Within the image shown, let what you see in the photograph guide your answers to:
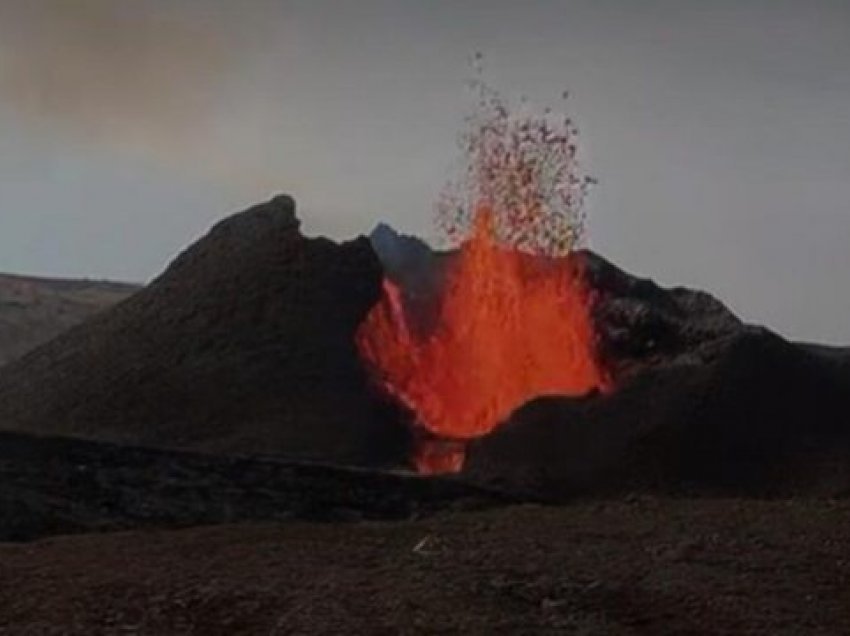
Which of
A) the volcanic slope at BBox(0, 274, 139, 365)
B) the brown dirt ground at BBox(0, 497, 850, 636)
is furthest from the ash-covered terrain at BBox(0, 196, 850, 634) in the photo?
the volcanic slope at BBox(0, 274, 139, 365)

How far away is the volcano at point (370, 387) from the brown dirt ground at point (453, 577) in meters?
3.39

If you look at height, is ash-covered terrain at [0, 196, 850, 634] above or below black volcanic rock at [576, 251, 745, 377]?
below

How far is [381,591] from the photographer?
37.3ft

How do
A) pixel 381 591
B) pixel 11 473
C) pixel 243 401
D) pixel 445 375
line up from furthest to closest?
pixel 445 375 < pixel 243 401 < pixel 11 473 < pixel 381 591

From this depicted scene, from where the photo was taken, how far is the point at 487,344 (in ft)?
71.1

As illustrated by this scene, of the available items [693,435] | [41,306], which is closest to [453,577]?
[693,435]

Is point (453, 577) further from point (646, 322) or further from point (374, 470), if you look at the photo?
point (646, 322)

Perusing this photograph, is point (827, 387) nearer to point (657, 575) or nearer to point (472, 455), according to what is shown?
point (472, 455)

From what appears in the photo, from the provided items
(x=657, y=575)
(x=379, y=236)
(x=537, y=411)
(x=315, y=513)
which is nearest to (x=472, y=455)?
(x=537, y=411)

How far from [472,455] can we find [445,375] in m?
3.34

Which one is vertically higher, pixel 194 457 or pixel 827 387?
pixel 827 387

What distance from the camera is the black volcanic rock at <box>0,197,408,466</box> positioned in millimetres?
19766

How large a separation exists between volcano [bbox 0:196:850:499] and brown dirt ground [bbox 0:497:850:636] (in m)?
3.39

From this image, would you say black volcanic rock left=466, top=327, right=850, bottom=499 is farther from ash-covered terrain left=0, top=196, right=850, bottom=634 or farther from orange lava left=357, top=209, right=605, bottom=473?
orange lava left=357, top=209, right=605, bottom=473
